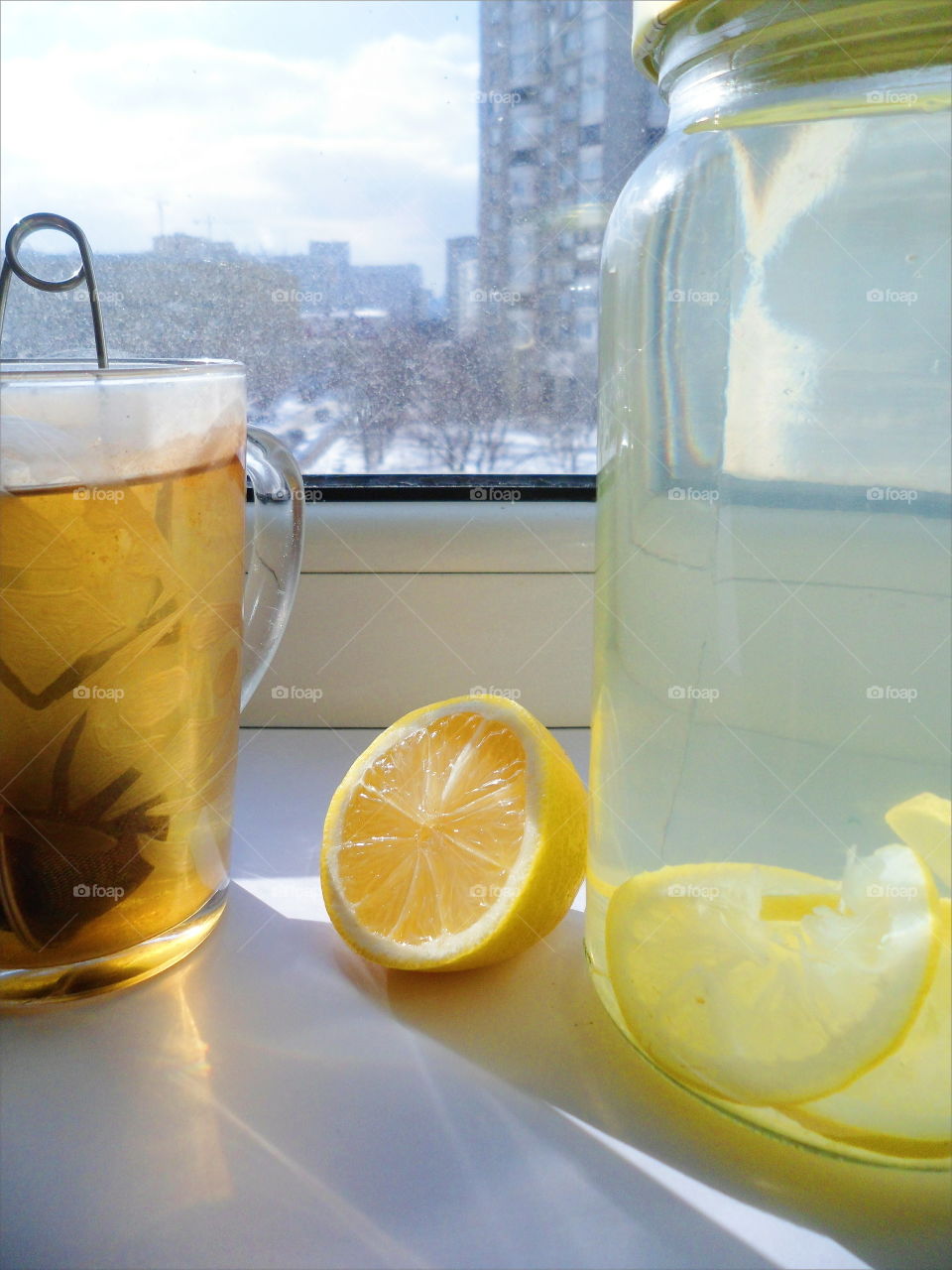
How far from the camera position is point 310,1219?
306mm

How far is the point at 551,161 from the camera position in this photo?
0.66 meters

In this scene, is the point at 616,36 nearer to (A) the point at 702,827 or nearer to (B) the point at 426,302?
(B) the point at 426,302

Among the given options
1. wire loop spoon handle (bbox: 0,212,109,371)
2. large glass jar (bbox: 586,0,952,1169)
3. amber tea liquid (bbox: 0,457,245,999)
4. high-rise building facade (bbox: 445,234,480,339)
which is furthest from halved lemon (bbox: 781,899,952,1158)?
high-rise building facade (bbox: 445,234,480,339)

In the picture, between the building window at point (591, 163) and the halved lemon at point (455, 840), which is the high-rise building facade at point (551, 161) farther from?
the halved lemon at point (455, 840)

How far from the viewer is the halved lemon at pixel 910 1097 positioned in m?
0.31

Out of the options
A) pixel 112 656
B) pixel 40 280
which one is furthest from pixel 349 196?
pixel 112 656

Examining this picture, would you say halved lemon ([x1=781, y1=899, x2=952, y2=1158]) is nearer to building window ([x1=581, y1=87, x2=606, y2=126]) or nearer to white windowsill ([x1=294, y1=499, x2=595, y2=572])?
white windowsill ([x1=294, y1=499, x2=595, y2=572])

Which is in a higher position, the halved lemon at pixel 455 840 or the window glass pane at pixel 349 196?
the window glass pane at pixel 349 196

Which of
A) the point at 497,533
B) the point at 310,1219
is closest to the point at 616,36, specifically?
the point at 497,533

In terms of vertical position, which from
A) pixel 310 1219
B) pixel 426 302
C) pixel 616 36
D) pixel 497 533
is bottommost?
pixel 310 1219

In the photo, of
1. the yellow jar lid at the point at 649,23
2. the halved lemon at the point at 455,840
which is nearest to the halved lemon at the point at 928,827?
the halved lemon at the point at 455,840

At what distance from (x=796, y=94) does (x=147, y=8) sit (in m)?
0.50

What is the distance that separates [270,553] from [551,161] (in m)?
0.35

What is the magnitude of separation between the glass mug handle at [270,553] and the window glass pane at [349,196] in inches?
8.7
